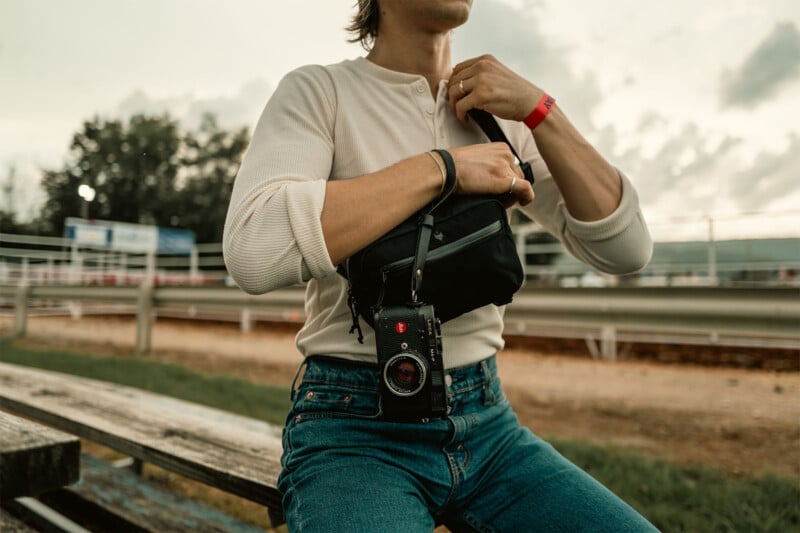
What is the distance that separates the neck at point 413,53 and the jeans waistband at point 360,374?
2.02 ft

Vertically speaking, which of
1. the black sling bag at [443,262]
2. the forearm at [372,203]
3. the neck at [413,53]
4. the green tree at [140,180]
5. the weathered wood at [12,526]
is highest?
the green tree at [140,180]

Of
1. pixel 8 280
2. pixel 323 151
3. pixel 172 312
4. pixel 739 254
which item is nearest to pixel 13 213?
pixel 8 280

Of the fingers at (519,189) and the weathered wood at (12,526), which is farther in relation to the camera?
the weathered wood at (12,526)

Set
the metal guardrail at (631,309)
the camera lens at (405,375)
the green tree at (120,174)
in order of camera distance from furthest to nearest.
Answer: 1. the green tree at (120,174)
2. the metal guardrail at (631,309)
3. the camera lens at (405,375)

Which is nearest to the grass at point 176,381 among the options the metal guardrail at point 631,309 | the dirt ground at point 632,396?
the dirt ground at point 632,396

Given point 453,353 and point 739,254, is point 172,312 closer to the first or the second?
point 739,254

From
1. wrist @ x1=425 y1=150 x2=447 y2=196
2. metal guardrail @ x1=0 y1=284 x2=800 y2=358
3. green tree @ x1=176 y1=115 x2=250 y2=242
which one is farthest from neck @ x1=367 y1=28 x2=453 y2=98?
green tree @ x1=176 y1=115 x2=250 y2=242

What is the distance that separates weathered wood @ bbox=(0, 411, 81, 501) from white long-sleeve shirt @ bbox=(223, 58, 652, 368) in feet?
2.75

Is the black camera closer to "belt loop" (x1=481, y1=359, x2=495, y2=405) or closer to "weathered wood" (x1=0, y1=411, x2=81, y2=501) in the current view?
"belt loop" (x1=481, y1=359, x2=495, y2=405)

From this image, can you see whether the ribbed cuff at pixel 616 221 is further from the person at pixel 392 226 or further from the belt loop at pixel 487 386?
the belt loop at pixel 487 386

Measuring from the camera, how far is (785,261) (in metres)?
7.94

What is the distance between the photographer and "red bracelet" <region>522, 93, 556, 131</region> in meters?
1.22

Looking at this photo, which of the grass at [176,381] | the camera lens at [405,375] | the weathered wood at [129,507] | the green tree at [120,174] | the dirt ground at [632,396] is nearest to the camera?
the camera lens at [405,375]

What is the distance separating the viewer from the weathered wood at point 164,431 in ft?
4.76
